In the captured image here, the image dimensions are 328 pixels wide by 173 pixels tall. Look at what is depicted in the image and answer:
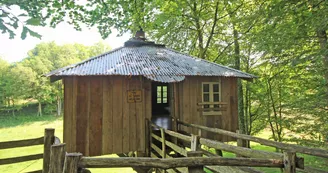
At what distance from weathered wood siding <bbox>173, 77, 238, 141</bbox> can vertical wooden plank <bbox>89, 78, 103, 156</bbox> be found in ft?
8.85

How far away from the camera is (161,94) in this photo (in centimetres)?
1408

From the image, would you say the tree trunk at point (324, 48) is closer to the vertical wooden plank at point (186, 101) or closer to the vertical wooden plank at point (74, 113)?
the vertical wooden plank at point (186, 101)

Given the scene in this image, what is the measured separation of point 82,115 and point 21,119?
36.3 meters

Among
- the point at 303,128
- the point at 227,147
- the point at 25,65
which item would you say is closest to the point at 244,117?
the point at 303,128

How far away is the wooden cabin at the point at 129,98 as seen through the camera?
24.1 feet

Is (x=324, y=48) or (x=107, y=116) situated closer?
(x=324, y=48)

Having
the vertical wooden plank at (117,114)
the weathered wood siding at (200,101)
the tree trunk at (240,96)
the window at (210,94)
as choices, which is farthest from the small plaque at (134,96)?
the tree trunk at (240,96)

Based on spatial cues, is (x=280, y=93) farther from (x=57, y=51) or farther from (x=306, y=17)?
(x=57, y=51)

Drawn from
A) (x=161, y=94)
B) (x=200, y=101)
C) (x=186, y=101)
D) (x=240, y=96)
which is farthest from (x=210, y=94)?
(x=240, y=96)

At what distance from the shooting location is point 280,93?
14398 mm

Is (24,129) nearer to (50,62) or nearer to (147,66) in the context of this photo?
(50,62)

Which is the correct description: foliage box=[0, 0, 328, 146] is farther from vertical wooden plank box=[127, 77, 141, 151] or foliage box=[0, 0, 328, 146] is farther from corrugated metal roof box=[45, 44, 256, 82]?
vertical wooden plank box=[127, 77, 141, 151]

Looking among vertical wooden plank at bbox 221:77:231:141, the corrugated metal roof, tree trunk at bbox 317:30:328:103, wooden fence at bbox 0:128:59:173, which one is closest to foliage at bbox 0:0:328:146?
tree trunk at bbox 317:30:328:103

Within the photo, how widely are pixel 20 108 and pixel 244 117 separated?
37670 mm
